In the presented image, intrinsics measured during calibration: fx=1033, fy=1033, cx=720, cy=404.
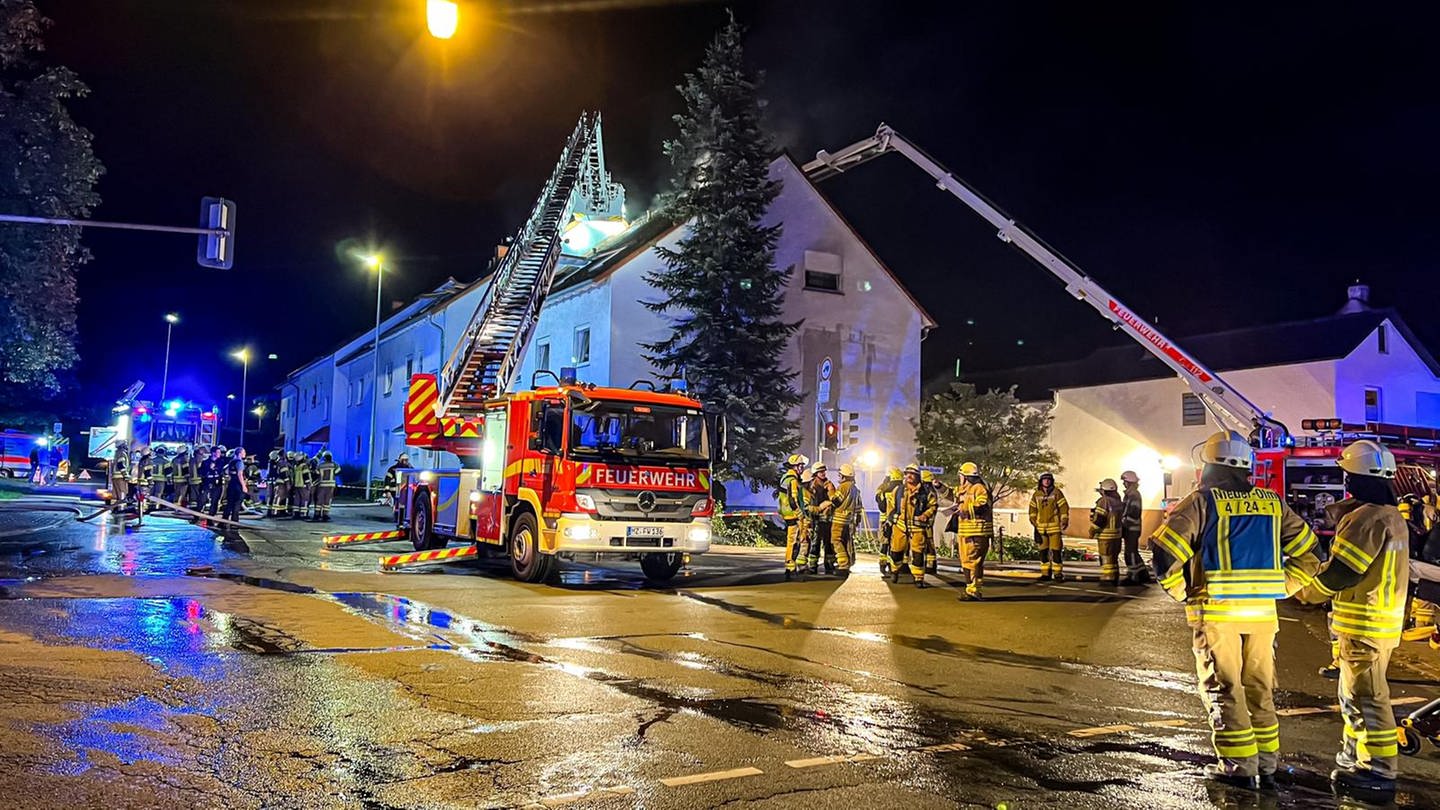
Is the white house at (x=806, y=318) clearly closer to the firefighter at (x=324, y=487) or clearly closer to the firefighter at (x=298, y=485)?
the firefighter at (x=324, y=487)

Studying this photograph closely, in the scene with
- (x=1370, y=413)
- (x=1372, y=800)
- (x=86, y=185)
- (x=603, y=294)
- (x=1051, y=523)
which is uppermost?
(x=86, y=185)

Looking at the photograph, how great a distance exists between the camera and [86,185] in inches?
1027

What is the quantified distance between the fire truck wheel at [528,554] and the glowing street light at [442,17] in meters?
→ 5.85

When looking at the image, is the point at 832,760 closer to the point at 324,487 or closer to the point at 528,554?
the point at 528,554

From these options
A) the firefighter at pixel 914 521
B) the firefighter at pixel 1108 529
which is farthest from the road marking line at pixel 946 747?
the firefighter at pixel 1108 529

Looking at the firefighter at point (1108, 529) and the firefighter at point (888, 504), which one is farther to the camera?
the firefighter at point (888, 504)

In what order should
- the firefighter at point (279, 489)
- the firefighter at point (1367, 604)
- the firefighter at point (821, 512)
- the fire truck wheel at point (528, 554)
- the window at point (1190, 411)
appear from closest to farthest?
1. the firefighter at point (1367, 604)
2. the fire truck wheel at point (528, 554)
3. the firefighter at point (821, 512)
4. the firefighter at point (279, 489)
5. the window at point (1190, 411)

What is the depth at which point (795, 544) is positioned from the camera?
1534 centimetres

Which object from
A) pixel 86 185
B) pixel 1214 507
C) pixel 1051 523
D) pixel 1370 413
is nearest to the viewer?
pixel 1214 507

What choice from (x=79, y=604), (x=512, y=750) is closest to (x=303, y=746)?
(x=512, y=750)

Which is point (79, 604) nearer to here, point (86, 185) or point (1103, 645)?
point (1103, 645)

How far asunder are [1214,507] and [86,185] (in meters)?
28.6

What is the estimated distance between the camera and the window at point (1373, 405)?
32875 millimetres

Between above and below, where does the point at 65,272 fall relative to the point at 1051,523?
above
